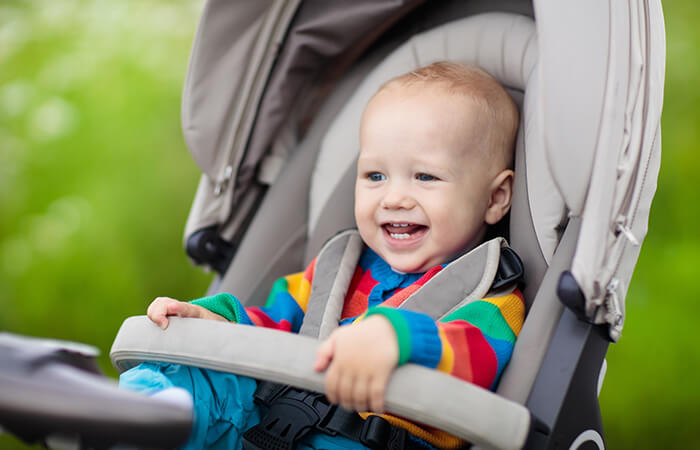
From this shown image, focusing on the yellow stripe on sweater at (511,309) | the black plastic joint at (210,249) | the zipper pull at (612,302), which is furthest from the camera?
the black plastic joint at (210,249)

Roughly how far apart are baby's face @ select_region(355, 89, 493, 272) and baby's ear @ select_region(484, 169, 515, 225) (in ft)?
0.06

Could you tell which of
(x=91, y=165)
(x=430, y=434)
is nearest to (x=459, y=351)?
(x=430, y=434)

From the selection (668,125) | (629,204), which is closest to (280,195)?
(629,204)

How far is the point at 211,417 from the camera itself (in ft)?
3.35

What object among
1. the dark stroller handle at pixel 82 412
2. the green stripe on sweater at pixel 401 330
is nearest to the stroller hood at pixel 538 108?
the green stripe on sweater at pixel 401 330

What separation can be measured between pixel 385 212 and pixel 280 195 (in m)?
0.37

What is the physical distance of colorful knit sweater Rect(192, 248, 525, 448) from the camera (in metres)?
0.83

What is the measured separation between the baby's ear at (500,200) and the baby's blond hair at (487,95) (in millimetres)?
29

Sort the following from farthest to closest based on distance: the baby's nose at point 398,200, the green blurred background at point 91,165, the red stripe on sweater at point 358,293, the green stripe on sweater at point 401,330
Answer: the green blurred background at point 91,165
the red stripe on sweater at point 358,293
the baby's nose at point 398,200
the green stripe on sweater at point 401,330

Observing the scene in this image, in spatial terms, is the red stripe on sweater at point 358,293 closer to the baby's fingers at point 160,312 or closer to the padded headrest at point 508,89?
the padded headrest at point 508,89

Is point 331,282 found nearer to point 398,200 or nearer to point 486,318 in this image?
point 398,200

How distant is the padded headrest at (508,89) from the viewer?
107 centimetres

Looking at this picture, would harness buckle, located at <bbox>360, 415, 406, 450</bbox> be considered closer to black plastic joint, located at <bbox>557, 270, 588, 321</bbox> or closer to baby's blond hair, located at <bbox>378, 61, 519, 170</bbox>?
black plastic joint, located at <bbox>557, 270, 588, 321</bbox>

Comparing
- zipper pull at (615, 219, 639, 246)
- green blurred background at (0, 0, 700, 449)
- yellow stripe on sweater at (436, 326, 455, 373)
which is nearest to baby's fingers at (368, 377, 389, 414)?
yellow stripe on sweater at (436, 326, 455, 373)
